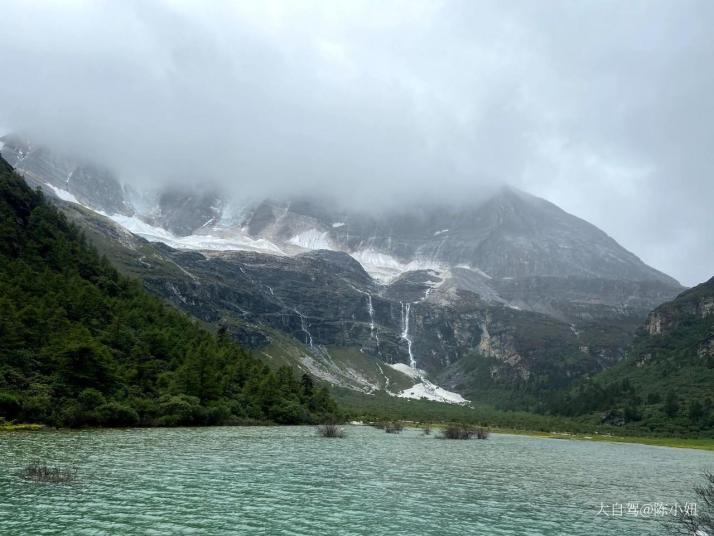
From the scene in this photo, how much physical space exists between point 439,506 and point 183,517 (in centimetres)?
1583

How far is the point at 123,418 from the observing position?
279ft

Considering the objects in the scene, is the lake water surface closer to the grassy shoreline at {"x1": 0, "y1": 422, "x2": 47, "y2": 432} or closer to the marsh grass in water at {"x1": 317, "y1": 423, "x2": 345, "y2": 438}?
the grassy shoreline at {"x1": 0, "y1": 422, "x2": 47, "y2": 432}

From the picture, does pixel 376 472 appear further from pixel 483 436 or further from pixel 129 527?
pixel 483 436

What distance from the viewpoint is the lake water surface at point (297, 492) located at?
28094mm

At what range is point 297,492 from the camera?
124 ft

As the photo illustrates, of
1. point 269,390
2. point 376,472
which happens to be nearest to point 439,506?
point 376,472

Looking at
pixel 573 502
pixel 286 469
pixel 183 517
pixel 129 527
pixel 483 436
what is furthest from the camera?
pixel 483 436

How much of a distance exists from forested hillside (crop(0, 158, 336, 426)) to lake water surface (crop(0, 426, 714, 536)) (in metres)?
18.3

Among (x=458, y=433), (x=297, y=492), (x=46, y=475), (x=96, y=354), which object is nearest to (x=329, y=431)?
(x=458, y=433)

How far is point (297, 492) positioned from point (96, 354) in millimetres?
61588

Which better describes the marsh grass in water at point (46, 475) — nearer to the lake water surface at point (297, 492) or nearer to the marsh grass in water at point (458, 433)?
the lake water surface at point (297, 492)

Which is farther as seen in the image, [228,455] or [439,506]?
[228,455]

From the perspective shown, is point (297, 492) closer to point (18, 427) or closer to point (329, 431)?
point (18, 427)

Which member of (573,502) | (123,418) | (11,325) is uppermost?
(11,325)
